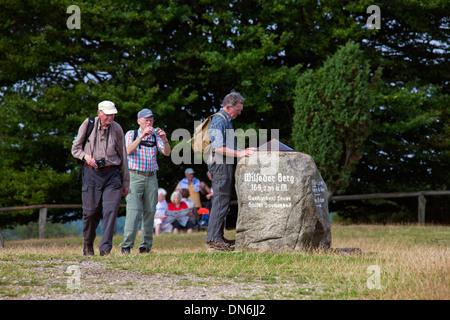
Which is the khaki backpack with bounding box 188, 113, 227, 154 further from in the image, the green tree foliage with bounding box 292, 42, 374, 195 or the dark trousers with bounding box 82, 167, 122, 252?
the green tree foliage with bounding box 292, 42, 374, 195

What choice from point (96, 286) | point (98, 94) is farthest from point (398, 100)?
point (96, 286)

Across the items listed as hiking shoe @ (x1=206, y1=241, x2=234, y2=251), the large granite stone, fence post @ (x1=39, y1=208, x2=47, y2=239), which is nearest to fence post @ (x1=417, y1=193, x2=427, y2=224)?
the large granite stone

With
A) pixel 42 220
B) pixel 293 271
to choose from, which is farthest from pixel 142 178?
pixel 42 220

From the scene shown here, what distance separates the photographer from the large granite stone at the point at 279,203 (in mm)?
7895

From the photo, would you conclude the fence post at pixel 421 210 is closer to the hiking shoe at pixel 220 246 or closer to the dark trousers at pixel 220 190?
the hiking shoe at pixel 220 246

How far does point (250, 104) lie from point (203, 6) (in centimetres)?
438

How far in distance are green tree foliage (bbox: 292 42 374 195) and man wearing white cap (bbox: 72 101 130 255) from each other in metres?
8.37

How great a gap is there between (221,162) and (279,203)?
1.03m

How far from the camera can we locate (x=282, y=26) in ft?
62.4

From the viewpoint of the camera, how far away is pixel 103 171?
7.65 meters

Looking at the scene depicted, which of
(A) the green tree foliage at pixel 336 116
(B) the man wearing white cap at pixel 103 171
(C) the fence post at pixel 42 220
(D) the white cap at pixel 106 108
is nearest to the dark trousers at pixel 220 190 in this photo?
(B) the man wearing white cap at pixel 103 171

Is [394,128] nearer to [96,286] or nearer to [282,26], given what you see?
[282,26]

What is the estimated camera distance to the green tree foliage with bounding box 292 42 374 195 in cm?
1502
